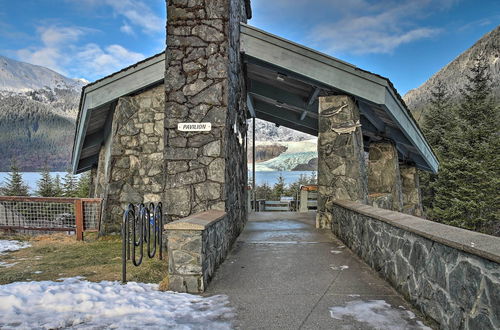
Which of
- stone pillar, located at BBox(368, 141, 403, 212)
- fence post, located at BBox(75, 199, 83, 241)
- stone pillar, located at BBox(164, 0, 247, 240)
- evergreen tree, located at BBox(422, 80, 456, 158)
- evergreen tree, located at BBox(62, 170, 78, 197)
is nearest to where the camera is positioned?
stone pillar, located at BBox(164, 0, 247, 240)

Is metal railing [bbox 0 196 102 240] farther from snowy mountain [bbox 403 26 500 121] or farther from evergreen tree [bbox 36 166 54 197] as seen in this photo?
snowy mountain [bbox 403 26 500 121]

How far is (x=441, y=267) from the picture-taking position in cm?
279

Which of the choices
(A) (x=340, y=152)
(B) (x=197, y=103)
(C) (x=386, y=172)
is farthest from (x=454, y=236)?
(C) (x=386, y=172)

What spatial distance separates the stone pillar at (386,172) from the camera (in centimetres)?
1066

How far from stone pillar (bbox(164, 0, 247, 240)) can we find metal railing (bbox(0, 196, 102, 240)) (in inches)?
127

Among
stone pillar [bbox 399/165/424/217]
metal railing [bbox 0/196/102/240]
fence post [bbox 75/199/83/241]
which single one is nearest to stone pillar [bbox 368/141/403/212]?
stone pillar [bbox 399/165/424/217]

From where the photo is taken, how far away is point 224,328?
291 centimetres

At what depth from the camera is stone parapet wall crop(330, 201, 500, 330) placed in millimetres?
2211

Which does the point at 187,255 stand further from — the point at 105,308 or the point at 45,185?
the point at 45,185

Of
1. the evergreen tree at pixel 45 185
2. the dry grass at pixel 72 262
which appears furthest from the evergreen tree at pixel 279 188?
the dry grass at pixel 72 262

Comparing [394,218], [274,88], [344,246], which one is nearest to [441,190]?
[274,88]

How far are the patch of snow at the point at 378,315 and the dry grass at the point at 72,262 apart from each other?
7.76ft

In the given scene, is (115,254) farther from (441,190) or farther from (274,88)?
(441,190)

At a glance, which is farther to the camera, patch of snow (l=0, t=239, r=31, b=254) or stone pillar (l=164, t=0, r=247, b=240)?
patch of snow (l=0, t=239, r=31, b=254)
